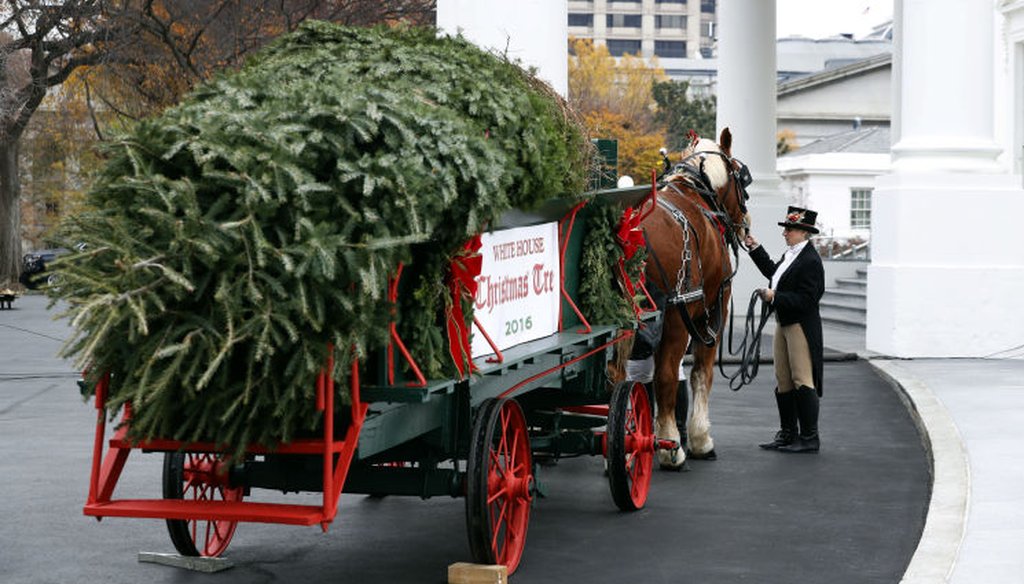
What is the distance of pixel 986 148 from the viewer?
17.8 metres

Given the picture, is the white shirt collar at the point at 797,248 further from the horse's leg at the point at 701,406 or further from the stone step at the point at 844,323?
the stone step at the point at 844,323

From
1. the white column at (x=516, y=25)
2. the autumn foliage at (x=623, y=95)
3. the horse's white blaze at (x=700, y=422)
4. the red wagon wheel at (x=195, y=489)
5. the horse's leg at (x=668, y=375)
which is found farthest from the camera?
the autumn foliage at (x=623, y=95)

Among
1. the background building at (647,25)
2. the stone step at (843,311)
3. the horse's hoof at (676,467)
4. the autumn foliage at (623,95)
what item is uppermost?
the background building at (647,25)

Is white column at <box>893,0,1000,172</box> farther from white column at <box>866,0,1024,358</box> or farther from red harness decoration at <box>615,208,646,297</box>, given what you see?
red harness decoration at <box>615,208,646,297</box>

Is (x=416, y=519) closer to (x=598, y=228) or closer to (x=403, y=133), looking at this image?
(x=598, y=228)

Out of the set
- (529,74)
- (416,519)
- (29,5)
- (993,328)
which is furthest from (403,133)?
(29,5)

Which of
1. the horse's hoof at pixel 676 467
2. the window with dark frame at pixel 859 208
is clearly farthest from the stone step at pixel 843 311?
the window with dark frame at pixel 859 208

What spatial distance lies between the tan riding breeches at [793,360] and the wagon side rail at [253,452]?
600cm

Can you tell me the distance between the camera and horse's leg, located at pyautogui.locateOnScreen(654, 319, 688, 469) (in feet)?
34.6

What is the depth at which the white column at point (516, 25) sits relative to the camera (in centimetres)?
1529

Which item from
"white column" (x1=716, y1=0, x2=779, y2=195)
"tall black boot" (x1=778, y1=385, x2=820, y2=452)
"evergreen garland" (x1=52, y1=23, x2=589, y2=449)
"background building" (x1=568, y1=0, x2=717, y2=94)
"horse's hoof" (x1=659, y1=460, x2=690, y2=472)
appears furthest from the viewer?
"background building" (x1=568, y1=0, x2=717, y2=94)

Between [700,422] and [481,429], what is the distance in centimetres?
451

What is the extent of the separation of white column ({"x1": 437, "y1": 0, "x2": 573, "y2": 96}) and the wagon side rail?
9342 mm

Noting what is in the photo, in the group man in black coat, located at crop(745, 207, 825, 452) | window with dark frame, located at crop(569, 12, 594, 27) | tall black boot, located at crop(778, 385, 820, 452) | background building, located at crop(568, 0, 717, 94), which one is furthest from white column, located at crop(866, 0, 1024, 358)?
window with dark frame, located at crop(569, 12, 594, 27)
